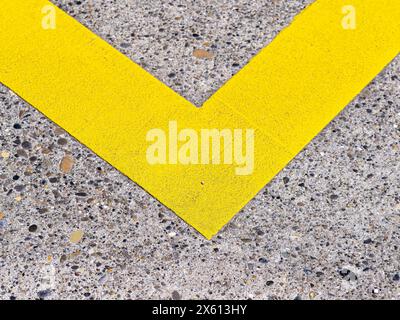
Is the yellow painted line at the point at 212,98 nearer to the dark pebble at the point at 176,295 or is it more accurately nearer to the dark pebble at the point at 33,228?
the dark pebble at the point at 176,295

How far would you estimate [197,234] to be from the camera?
273 centimetres

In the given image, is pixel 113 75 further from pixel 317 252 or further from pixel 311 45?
pixel 317 252

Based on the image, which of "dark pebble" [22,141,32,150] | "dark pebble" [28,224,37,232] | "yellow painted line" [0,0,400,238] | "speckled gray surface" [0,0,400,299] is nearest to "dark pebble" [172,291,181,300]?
"speckled gray surface" [0,0,400,299]

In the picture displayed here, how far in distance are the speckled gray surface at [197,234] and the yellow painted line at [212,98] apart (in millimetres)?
64

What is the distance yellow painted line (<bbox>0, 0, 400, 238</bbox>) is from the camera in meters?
2.88

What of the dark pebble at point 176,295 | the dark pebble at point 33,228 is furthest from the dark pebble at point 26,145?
the dark pebble at point 176,295

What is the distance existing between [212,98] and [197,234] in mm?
701

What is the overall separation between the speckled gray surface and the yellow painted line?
0.06 m

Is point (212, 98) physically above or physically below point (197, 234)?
above

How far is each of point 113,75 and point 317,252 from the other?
1.25m

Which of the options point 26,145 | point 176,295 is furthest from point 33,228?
point 176,295

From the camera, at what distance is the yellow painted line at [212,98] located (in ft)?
9.45

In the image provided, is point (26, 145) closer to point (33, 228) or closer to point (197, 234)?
point (33, 228)

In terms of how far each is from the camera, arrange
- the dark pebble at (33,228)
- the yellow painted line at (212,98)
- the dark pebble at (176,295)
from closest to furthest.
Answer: the dark pebble at (176,295) → the dark pebble at (33,228) → the yellow painted line at (212,98)
